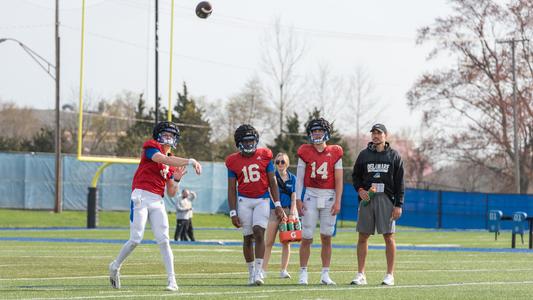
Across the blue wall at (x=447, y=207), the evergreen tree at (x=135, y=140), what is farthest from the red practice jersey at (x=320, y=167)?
the blue wall at (x=447, y=207)

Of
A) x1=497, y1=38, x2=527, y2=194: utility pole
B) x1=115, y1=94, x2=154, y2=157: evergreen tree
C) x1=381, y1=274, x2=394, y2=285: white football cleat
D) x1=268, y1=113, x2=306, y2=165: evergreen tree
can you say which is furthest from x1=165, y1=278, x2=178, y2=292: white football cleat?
x1=268, y1=113, x2=306, y2=165: evergreen tree

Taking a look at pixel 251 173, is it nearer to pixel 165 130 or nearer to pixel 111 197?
pixel 165 130

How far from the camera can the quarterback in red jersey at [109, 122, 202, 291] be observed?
13344mm

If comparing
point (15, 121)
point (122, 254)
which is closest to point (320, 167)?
point (122, 254)

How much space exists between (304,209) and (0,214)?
115 feet

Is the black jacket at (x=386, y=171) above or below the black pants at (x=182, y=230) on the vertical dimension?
above

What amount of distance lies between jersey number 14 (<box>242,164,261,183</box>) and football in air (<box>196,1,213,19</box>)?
1407cm

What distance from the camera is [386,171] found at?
14.5 m

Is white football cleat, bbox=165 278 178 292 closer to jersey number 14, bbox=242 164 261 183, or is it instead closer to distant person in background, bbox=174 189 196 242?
jersey number 14, bbox=242 164 261 183

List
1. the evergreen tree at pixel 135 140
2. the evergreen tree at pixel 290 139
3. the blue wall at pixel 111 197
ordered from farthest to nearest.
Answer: the evergreen tree at pixel 290 139 → the blue wall at pixel 111 197 → the evergreen tree at pixel 135 140

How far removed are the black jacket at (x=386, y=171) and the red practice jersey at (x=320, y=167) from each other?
0.33 m

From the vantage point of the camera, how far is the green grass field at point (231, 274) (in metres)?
12.7

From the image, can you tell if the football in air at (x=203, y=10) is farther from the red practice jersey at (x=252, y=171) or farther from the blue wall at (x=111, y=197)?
the blue wall at (x=111, y=197)

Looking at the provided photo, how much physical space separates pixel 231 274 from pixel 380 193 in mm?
3155
